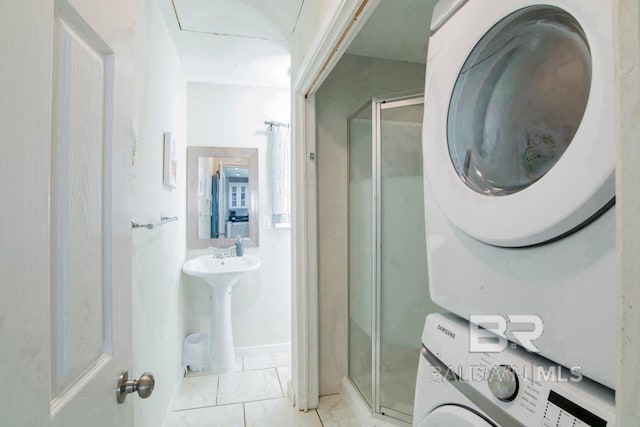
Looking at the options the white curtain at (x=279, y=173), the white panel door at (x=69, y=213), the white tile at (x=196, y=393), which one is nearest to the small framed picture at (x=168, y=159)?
the white curtain at (x=279, y=173)

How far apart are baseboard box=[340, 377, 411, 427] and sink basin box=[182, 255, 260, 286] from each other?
108cm

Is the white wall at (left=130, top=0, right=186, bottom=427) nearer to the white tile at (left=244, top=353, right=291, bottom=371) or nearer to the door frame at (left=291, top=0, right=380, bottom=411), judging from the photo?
the white tile at (left=244, top=353, right=291, bottom=371)

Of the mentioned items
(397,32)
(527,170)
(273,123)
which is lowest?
(527,170)

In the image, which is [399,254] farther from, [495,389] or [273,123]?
[273,123]

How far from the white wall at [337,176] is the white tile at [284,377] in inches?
10.9

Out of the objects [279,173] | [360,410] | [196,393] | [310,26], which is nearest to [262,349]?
[196,393]

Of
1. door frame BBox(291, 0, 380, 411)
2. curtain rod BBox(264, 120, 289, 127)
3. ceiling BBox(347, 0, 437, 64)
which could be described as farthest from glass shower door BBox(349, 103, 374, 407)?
curtain rod BBox(264, 120, 289, 127)

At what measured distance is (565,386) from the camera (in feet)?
1.65

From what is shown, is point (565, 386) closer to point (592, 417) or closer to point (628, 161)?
point (592, 417)

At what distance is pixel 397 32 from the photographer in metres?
1.94

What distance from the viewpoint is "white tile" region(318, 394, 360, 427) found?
191cm

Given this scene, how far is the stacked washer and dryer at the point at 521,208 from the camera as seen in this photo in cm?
45

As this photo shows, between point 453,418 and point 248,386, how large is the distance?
6.50 feet

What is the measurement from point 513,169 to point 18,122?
2.79 feet
